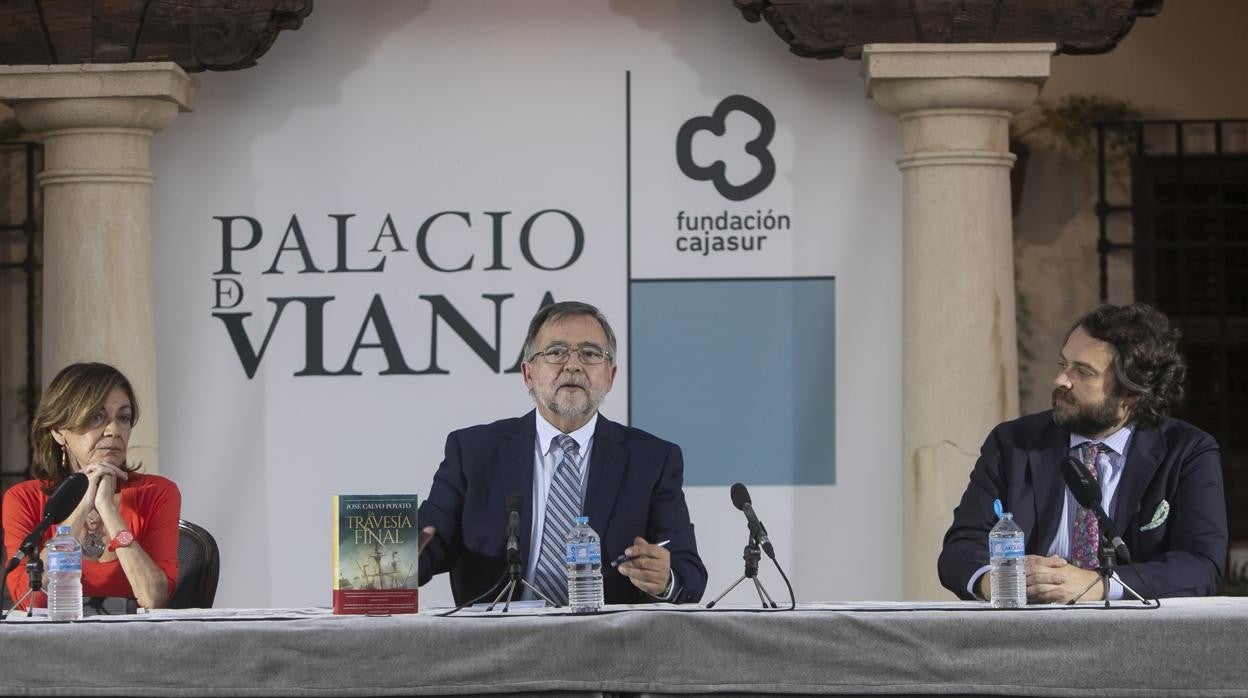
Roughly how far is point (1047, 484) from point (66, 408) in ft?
8.09

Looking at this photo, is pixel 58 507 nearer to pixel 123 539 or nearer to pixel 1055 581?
pixel 123 539

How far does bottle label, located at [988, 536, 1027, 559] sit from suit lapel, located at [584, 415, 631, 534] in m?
1.07

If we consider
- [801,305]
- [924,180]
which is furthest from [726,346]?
[924,180]

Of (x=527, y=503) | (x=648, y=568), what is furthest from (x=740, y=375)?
(x=648, y=568)

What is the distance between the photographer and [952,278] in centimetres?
599

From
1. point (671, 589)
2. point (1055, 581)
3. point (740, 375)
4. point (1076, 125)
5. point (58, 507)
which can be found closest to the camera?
point (58, 507)

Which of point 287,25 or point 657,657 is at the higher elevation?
point 287,25

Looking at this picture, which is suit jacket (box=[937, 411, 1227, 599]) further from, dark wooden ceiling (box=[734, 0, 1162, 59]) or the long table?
dark wooden ceiling (box=[734, 0, 1162, 59])

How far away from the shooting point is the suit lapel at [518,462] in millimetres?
4559

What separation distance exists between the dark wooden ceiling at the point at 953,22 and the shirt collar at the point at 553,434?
77.8 inches

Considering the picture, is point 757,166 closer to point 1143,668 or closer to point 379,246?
point 379,246

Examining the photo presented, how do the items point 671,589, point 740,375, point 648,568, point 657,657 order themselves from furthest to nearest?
1. point 740,375
2. point 671,589
3. point 648,568
4. point 657,657

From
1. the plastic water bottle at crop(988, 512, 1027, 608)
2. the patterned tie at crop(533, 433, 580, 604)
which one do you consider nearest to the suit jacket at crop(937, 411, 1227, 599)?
the plastic water bottle at crop(988, 512, 1027, 608)

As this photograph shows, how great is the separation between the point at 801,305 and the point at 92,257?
8.23 ft
